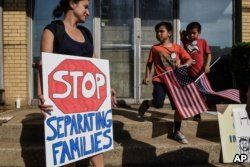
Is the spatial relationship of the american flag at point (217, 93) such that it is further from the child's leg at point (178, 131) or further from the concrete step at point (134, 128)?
the concrete step at point (134, 128)

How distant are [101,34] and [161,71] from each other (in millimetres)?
3090

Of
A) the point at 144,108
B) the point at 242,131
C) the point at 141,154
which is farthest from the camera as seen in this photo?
the point at 144,108

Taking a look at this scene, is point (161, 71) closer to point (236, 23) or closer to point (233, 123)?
point (233, 123)

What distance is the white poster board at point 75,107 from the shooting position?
3.19m

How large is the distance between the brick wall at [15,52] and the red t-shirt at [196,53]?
331 centimetres

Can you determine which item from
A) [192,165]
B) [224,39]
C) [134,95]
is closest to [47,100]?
[192,165]

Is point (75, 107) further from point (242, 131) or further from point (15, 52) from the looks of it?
point (15, 52)

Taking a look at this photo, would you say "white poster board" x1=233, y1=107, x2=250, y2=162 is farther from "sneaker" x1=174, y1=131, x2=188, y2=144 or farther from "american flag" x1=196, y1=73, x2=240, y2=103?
"sneaker" x1=174, y1=131, x2=188, y2=144

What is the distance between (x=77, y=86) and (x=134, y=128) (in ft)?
7.57

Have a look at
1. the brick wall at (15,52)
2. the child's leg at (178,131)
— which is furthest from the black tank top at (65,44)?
the brick wall at (15,52)

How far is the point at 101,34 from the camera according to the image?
8422 mm


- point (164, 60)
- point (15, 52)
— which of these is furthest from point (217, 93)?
point (15, 52)

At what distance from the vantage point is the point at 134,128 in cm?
562

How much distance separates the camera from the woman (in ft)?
11.3
